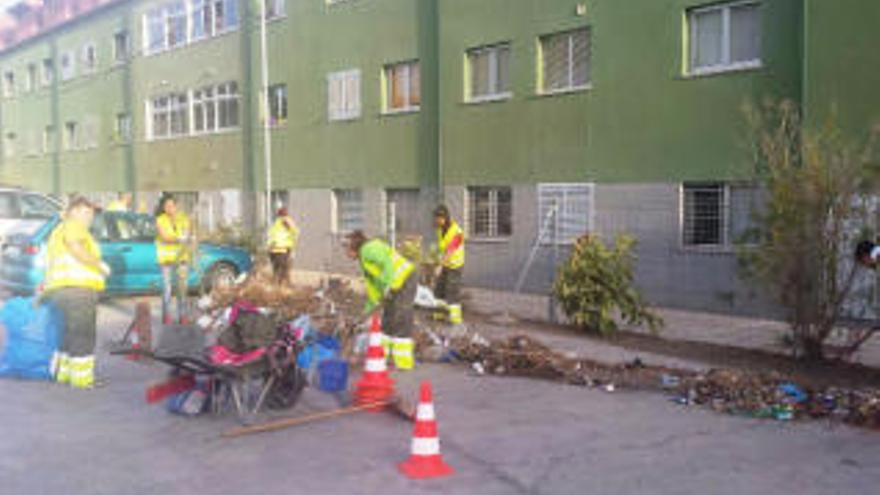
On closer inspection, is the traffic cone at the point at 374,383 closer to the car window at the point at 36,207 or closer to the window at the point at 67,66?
the car window at the point at 36,207

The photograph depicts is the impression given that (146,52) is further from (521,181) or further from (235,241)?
(521,181)

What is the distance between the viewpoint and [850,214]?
852 cm

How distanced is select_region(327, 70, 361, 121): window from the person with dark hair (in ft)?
50.9

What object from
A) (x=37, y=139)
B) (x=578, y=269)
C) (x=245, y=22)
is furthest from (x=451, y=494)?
(x=37, y=139)

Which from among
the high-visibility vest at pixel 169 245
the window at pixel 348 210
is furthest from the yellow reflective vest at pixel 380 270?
the window at pixel 348 210

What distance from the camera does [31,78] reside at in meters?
42.1

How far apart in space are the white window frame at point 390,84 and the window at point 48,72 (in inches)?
954

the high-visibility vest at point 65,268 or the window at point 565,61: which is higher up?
the window at point 565,61

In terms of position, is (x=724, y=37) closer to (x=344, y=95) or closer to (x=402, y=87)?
(x=402, y=87)

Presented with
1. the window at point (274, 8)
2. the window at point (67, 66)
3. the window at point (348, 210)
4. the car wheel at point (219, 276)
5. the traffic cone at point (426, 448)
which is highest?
the window at point (67, 66)

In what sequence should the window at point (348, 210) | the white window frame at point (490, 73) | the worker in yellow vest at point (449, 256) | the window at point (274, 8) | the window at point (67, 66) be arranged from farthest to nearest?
the window at point (67, 66)
the window at point (274, 8)
the window at point (348, 210)
the white window frame at point (490, 73)
the worker in yellow vest at point (449, 256)

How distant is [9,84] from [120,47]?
1396 cm

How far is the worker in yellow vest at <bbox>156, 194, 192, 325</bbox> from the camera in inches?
488

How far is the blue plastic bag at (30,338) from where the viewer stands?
885 cm
